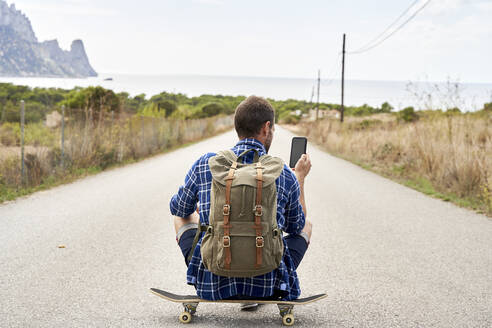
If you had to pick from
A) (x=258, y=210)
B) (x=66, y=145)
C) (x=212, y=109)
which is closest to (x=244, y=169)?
(x=258, y=210)

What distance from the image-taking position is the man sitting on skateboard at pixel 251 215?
2.62 meters

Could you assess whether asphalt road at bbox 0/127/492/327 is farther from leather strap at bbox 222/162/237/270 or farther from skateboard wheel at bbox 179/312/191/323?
leather strap at bbox 222/162/237/270

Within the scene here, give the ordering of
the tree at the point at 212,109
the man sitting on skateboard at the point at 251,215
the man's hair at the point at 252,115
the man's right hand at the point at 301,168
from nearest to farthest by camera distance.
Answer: the man sitting on skateboard at the point at 251,215, the man's hair at the point at 252,115, the man's right hand at the point at 301,168, the tree at the point at 212,109

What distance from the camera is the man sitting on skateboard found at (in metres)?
2.62

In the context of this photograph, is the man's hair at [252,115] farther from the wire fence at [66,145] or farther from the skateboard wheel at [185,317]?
the wire fence at [66,145]

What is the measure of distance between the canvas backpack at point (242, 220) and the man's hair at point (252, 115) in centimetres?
24

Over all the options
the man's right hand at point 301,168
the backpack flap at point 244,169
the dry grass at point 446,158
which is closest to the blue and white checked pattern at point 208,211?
the backpack flap at point 244,169

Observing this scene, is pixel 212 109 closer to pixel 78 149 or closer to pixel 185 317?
pixel 78 149

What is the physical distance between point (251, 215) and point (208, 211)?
1.14 ft

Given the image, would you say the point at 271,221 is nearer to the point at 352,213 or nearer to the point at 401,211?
the point at 352,213

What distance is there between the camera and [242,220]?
8.40 ft

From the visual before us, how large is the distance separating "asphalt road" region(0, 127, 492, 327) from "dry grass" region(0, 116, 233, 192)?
1381 mm

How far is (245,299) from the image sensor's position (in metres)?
3.03

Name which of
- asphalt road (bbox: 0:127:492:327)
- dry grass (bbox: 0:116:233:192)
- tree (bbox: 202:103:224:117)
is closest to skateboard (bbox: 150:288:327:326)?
asphalt road (bbox: 0:127:492:327)
